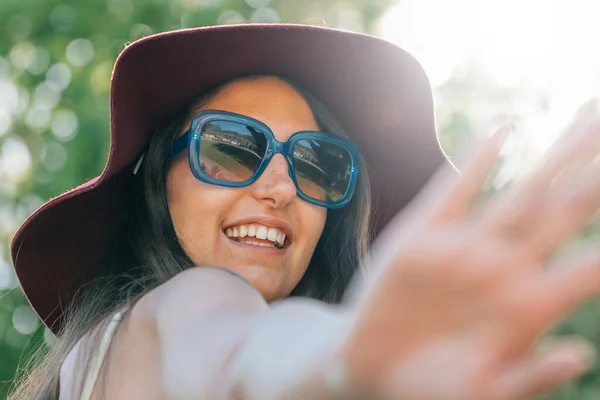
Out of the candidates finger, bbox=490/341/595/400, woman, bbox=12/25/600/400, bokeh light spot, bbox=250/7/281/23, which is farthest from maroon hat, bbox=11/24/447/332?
bokeh light spot, bbox=250/7/281/23

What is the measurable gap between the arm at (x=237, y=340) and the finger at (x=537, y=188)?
15 cm

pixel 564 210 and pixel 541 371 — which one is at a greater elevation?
pixel 564 210

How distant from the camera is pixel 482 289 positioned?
61 cm

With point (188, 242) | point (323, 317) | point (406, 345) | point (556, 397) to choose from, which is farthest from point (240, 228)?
point (556, 397)

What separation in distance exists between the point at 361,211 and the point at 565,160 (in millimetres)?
1125

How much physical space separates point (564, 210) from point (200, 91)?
3.54 ft

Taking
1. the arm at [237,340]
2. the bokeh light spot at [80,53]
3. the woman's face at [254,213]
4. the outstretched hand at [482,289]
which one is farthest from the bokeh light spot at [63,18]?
the outstretched hand at [482,289]

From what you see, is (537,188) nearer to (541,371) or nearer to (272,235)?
(541,371)

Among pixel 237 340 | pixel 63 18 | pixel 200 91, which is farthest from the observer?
pixel 63 18

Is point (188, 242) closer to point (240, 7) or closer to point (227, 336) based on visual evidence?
point (227, 336)

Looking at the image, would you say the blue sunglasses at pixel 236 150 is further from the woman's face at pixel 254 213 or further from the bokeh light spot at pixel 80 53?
the bokeh light spot at pixel 80 53

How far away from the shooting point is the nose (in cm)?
151

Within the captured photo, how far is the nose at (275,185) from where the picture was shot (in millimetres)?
1510

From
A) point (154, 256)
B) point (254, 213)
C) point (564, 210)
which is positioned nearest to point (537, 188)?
point (564, 210)
